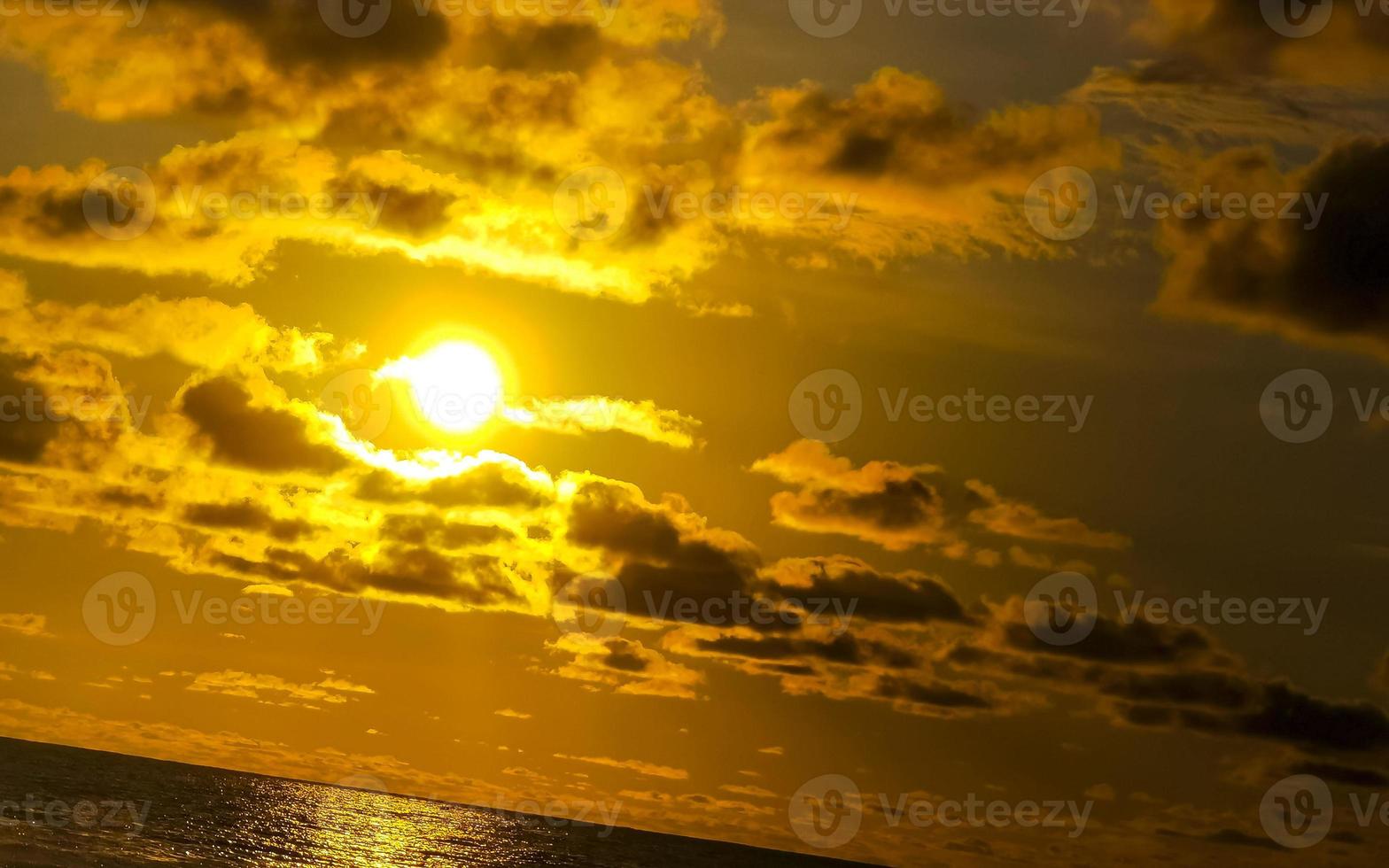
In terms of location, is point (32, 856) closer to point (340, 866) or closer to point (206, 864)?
point (206, 864)

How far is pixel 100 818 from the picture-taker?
185375 millimetres

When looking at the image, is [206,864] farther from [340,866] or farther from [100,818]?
[100,818]

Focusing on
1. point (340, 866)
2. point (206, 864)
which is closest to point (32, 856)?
point (206, 864)

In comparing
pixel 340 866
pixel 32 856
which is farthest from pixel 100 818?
pixel 32 856

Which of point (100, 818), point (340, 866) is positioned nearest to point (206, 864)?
point (340, 866)

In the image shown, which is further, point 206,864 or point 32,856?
point 206,864

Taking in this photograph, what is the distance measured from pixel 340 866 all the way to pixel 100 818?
35.1 meters

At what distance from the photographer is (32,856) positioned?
119 metres

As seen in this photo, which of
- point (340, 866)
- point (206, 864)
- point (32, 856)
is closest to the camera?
point (32, 856)

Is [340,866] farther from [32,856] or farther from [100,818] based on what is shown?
[32,856]

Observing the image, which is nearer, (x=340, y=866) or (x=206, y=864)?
(x=206, y=864)

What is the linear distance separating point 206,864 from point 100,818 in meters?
43.7

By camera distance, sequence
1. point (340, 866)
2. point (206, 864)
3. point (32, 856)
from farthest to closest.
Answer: point (340, 866), point (206, 864), point (32, 856)

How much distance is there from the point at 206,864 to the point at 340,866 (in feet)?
103
